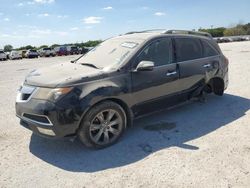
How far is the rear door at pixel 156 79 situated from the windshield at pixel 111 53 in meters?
0.26

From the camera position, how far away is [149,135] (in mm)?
4934

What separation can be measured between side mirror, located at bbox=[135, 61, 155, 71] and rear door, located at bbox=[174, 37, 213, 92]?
0.99 m

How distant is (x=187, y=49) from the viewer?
589 centimetres

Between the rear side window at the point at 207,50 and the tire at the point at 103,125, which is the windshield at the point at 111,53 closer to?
the tire at the point at 103,125

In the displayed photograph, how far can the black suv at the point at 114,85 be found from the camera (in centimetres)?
414

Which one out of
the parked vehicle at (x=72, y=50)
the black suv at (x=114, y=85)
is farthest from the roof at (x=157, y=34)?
the parked vehicle at (x=72, y=50)

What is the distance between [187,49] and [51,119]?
10.6 ft

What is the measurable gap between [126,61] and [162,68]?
2.66 ft

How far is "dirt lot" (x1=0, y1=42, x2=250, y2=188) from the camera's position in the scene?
11.7 feet

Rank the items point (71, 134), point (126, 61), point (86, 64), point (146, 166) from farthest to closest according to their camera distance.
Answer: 1. point (86, 64)
2. point (126, 61)
3. point (71, 134)
4. point (146, 166)

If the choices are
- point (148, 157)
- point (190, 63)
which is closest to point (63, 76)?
point (148, 157)

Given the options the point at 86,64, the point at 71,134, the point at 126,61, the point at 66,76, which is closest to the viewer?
the point at 71,134

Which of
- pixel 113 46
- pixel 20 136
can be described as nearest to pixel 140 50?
pixel 113 46

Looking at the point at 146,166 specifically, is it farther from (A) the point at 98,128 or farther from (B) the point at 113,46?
(B) the point at 113,46
